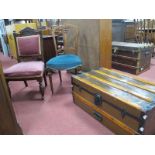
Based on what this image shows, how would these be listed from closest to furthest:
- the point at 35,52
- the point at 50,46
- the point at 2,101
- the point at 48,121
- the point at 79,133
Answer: the point at 2,101
the point at 79,133
the point at 48,121
the point at 35,52
the point at 50,46

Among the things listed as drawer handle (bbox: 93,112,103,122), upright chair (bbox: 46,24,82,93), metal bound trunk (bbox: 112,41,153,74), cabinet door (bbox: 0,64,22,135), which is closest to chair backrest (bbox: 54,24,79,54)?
upright chair (bbox: 46,24,82,93)

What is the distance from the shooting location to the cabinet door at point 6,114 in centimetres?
117

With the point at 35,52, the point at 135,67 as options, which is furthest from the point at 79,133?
the point at 135,67

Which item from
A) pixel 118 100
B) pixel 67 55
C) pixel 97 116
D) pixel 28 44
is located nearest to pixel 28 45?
pixel 28 44

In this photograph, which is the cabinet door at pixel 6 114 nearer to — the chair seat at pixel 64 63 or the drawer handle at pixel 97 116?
the drawer handle at pixel 97 116

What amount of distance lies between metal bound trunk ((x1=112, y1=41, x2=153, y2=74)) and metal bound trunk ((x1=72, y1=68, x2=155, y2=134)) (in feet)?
3.72

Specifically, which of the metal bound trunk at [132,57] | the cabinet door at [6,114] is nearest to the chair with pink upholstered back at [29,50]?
the cabinet door at [6,114]

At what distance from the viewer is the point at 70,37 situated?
297 cm

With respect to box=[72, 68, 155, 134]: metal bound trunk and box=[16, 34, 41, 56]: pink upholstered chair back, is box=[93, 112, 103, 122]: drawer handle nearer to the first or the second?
box=[72, 68, 155, 134]: metal bound trunk

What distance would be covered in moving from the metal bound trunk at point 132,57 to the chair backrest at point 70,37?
0.83 metres

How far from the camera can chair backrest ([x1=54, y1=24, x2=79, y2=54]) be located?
270 cm
